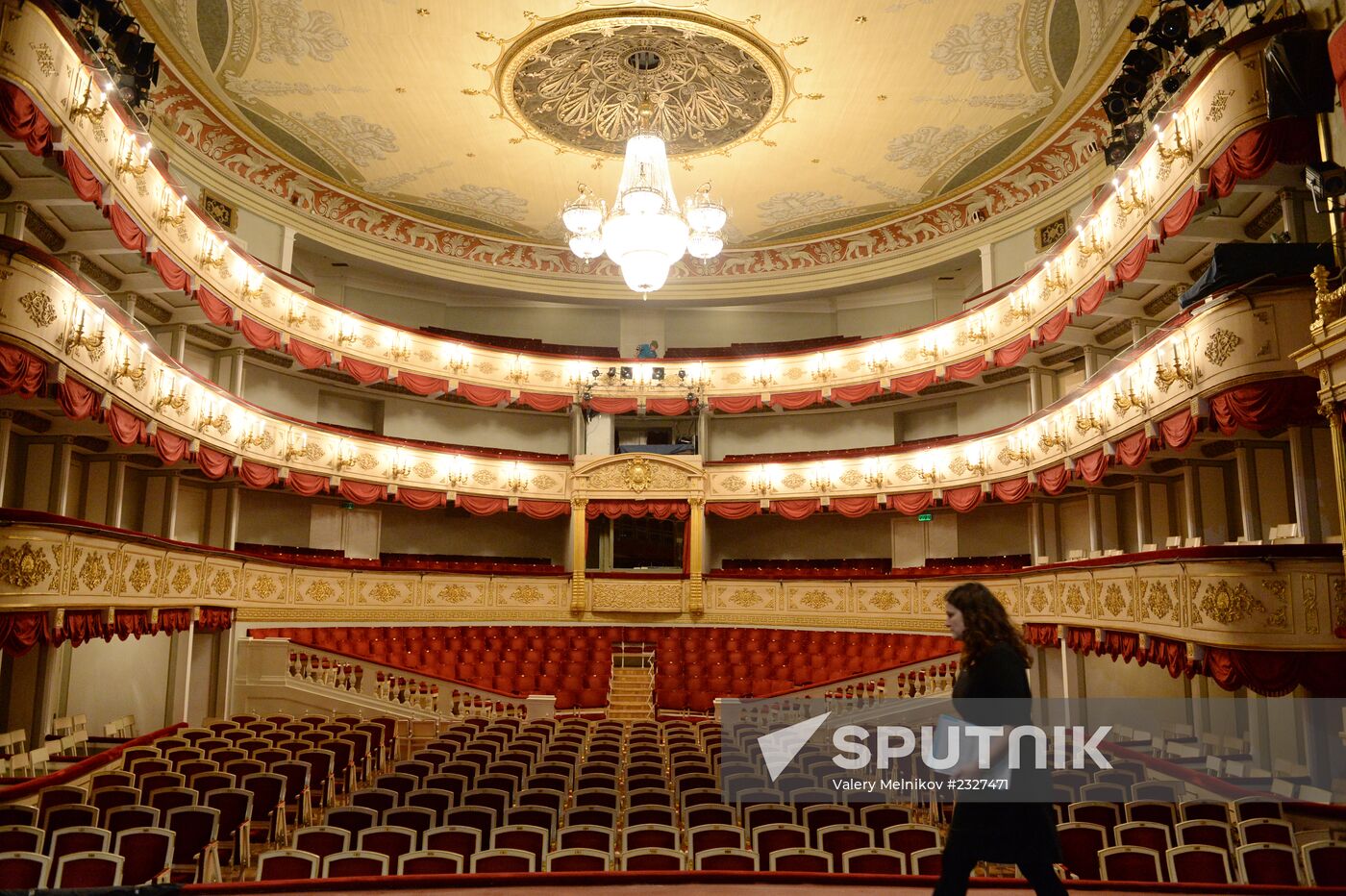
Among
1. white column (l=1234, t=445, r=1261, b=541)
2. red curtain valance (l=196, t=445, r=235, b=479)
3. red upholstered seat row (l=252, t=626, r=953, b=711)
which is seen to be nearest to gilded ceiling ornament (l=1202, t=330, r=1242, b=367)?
white column (l=1234, t=445, r=1261, b=541)

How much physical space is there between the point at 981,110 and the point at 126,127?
1257 cm

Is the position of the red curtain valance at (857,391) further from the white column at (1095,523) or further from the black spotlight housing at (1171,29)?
the black spotlight housing at (1171,29)

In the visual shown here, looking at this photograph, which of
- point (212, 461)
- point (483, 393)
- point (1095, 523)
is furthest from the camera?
point (483, 393)

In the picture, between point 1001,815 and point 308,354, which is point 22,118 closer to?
point 1001,815

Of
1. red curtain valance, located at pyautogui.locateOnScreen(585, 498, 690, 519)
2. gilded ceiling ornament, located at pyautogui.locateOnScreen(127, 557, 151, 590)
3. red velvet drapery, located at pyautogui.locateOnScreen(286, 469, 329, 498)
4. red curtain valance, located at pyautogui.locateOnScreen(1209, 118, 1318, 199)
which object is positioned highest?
red curtain valance, located at pyautogui.locateOnScreen(1209, 118, 1318, 199)

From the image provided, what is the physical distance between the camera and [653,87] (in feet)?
46.1

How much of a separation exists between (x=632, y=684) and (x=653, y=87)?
34.6 ft

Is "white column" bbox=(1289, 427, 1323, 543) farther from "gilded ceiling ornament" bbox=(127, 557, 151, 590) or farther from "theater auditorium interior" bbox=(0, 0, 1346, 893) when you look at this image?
"gilded ceiling ornament" bbox=(127, 557, 151, 590)

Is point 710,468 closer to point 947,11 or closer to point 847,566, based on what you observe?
point 847,566

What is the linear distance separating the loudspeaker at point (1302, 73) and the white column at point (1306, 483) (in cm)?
302

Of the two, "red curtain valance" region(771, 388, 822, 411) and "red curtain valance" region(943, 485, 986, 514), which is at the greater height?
"red curtain valance" region(771, 388, 822, 411)

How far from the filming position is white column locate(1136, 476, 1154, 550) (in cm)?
1283

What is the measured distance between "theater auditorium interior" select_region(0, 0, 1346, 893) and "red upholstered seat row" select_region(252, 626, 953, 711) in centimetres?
10

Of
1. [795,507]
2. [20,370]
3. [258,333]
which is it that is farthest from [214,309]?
[795,507]
